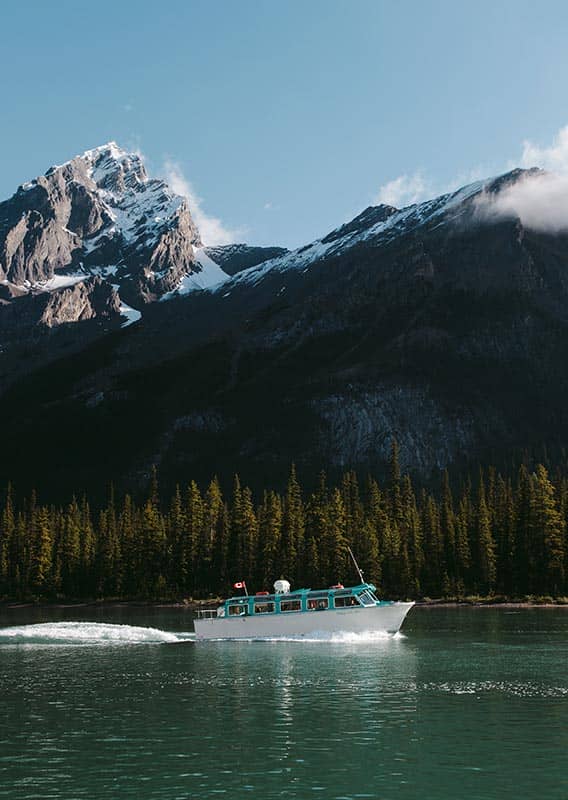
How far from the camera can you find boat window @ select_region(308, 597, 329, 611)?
9431 centimetres

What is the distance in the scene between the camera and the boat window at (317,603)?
94.3 metres

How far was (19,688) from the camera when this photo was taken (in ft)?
200

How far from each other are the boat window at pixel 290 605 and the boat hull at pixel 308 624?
76.6 inches

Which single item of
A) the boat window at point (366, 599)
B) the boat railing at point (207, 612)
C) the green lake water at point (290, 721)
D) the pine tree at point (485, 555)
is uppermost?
the pine tree at point (485, 555)

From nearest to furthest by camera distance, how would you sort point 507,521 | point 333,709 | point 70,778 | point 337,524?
1. point 70,778
2. point 333,709
3. point 507,521
4. point 337,524

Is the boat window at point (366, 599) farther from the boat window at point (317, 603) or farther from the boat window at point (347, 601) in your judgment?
the boat window at point (317, 603)

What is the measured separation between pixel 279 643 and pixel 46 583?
341ft

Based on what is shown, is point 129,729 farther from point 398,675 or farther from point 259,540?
point 259,540


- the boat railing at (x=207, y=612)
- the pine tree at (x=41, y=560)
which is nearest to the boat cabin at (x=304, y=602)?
the boat railing at (x=207, y=612)

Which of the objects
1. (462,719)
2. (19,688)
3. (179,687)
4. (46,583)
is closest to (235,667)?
(179,687)

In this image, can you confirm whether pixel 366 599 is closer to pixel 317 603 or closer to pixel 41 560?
pixel 317 603

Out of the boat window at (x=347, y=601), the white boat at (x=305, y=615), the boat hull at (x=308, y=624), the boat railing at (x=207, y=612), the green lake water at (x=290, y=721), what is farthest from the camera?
the boat railing at (x=207, y=612)

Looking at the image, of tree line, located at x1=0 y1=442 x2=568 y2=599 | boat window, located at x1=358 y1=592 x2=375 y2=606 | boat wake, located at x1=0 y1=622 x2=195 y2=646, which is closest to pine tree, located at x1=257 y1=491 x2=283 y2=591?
tree line, located at x1=0 y1=442 x2=568 y2=599

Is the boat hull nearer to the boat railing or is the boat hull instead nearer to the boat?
the boat
